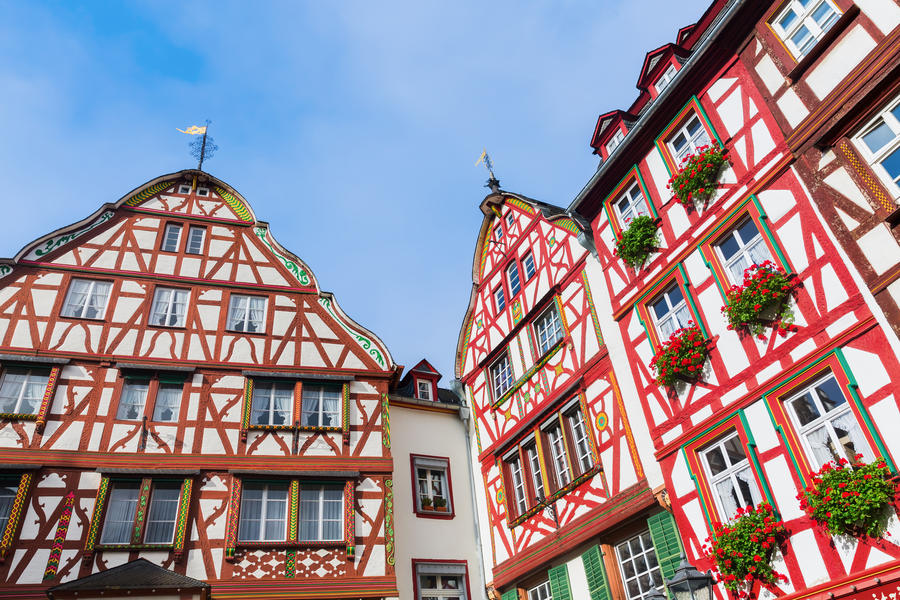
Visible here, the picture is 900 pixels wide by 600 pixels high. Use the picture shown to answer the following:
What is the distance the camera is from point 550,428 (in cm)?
1402

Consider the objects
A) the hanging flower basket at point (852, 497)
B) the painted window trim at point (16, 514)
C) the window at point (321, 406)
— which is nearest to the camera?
the hanging flower basket at point (852, 497)

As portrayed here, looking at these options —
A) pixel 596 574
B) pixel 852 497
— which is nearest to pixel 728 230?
pixel 852 497

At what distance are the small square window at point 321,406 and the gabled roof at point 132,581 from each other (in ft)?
13.0

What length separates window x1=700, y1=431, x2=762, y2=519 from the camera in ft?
30.0

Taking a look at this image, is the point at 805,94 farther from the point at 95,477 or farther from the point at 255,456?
the point at 95,477

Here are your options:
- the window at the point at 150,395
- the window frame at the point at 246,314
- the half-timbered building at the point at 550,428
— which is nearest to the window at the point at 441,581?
the half-timbered building at the point at 550,428

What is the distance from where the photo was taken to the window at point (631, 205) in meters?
12.6

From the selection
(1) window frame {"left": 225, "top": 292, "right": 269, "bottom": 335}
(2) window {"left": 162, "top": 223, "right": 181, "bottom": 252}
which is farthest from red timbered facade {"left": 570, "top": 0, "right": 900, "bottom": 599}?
(2) window {"left": 162, "top": 223, "right": 181, "bottom": 252}

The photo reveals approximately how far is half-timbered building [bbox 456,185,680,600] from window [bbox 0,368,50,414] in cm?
953

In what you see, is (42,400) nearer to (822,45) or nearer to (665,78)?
(665,78)

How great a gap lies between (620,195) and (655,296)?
254 centimetres

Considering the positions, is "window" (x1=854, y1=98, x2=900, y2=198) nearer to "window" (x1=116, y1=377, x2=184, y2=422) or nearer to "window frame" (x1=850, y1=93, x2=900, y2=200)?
"window frame" (x1=850, y1=93, x2=900, y2=200)

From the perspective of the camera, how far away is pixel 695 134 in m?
11.6

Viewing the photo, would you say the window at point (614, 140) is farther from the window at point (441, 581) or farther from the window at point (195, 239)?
the window at point (195, 239)
